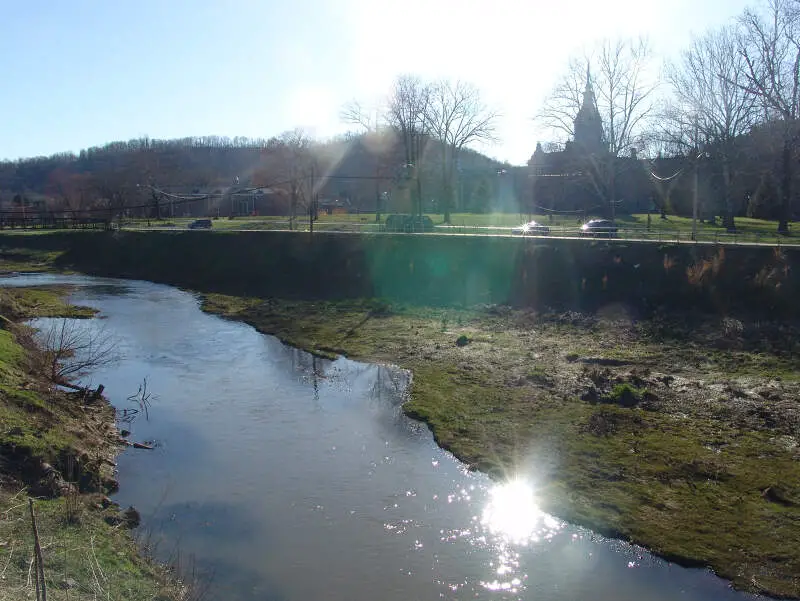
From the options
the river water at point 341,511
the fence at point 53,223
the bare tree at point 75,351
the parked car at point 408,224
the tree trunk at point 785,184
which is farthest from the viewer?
the fence at point 53,223

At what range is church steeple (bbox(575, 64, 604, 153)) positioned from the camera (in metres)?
64.1

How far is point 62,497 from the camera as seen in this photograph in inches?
465

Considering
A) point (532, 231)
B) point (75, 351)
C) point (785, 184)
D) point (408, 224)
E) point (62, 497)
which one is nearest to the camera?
point (62, 497)

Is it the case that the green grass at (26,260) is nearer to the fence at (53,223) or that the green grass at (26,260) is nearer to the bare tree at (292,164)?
the fence at (53,223)

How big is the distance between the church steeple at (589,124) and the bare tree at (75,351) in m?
48.5

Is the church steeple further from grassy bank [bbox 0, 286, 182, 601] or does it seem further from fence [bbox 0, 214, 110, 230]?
grassy bank [bbox 0, 286, 182, 601]

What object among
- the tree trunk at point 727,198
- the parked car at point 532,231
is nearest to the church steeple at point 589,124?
the tree trunk at point 727,198

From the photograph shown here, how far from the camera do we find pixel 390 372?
2341 centimetres

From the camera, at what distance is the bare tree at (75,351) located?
2036 cm

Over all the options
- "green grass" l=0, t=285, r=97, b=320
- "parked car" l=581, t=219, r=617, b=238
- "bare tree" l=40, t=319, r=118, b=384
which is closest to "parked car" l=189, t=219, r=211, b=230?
"green grass" l=0, t=285, r=97, b=320

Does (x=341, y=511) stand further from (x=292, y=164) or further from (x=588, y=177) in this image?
(x=292, y=164)

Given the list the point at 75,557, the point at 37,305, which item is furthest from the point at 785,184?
the point at 75,557

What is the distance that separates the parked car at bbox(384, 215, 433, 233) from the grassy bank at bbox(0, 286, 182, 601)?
33395mm

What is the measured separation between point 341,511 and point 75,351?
16854 mm
